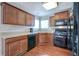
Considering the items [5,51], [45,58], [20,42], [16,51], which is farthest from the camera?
[20,42]

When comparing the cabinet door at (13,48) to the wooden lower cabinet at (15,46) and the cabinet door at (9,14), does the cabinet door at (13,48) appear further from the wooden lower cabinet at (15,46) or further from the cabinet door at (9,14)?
the cabinet door at (9,14)

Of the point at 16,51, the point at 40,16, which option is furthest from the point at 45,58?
the point at 40,16

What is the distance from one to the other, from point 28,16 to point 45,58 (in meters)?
1.95

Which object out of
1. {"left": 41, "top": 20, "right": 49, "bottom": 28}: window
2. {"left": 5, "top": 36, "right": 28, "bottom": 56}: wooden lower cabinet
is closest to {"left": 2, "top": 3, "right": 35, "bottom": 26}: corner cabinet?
{"left": 5, "top": 36, "right": 28, "bottom": 56}: wooden lower cabinet

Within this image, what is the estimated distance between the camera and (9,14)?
1.55 metres

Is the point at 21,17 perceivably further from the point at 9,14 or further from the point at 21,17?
the point at 9,14

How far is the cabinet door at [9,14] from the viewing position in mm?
1436

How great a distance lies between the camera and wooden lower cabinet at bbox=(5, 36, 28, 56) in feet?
4.66

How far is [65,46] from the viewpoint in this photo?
233 cm

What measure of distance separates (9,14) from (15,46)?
1.81 ft

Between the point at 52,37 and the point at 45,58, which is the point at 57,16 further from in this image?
the point at 45,58

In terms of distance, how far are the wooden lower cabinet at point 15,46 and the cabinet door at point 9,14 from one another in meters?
0.29

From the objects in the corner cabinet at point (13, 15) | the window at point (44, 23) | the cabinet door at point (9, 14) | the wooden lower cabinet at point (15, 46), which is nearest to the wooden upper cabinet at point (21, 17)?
the corner cabinet at point (13, 15)

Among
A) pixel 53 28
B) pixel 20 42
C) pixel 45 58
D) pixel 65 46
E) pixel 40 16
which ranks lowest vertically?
pixel 65 46
